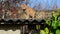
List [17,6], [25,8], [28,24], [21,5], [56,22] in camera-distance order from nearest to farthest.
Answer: [56,22] < [28,24] < [25,8] < [21,5] < [17,6]

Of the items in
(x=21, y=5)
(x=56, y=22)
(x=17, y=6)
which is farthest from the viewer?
(x=17, y=6)

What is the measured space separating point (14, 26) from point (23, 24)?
419 mm

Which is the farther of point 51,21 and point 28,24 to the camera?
point 28,24

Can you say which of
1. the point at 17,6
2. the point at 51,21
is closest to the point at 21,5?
the point at 17,6

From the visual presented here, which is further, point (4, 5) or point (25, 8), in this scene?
point (4, 5)

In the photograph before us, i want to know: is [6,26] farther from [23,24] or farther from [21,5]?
[21,5]

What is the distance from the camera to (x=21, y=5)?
17500 millimetres

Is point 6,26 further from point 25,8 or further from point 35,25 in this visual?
point 25,8

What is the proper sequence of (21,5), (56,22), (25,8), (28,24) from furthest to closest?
(21,5)
(25,8)
(28,24)
(56,22)

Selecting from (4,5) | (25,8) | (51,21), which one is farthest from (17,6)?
(51,21)

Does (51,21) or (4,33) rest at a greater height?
(51,21)

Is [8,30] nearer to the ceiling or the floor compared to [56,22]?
nearer to the floor

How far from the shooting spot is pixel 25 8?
16234mm

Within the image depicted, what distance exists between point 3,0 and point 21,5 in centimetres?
140
